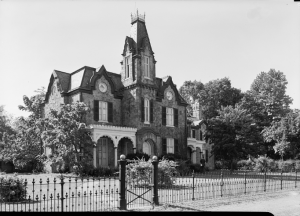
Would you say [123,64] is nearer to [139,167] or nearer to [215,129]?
[215,129]

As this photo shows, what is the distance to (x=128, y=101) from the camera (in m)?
30.3

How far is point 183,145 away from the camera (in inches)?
1339

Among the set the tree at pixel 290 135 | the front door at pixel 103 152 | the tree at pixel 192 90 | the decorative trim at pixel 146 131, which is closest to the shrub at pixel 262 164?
the tree at pixel 290 135

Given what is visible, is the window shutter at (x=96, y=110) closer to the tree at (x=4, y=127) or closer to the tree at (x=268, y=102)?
the tree at (x=4, y=127)

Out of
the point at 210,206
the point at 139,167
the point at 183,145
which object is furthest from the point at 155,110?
the point at 210,206

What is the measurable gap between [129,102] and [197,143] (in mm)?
12770

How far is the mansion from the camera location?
2803cm

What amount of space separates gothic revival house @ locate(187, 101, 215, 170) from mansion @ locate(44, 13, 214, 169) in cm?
460

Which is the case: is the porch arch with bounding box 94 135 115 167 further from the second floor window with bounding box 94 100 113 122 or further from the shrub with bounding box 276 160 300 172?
the shrub with bounding box 276 160 300 172

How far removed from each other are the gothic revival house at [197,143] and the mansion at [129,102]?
460 centimetres

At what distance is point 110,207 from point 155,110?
20.3m

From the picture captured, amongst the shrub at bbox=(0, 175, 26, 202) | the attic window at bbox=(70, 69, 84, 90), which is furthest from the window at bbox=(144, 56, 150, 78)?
the shrub at bbox=(0, 175, 26, 202)

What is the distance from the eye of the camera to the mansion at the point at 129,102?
28.0 meters

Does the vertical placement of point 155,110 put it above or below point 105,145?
above
